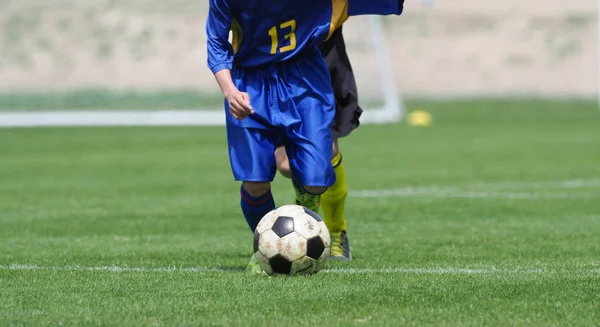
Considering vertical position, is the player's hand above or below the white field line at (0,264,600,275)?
above

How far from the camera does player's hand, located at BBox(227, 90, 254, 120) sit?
588 centimetres

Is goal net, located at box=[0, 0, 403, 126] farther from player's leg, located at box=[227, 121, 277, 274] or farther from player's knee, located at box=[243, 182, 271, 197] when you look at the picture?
player's leg, located at box=[227, 121, 277, 274]

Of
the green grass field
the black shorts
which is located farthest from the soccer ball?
the black shorts

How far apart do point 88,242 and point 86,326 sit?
11.0ft

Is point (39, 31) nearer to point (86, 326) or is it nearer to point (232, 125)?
point (232, 125)

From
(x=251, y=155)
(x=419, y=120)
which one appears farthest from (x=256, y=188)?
(x=419, y=120)

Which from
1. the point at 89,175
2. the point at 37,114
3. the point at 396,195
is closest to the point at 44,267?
the point at 396,195

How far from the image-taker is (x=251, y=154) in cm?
614

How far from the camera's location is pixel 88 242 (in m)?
7.83

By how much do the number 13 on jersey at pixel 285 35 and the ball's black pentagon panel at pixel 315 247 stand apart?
3.33 feet

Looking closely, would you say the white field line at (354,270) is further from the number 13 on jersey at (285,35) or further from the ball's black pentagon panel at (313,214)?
the number 13 on jersey at (285,35)

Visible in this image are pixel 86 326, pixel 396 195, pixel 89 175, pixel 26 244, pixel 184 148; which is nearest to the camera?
pixel 86 326

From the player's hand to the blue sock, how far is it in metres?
0.64

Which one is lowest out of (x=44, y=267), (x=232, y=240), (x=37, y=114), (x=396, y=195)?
(x=37, y=114)
